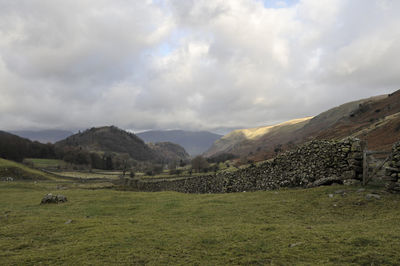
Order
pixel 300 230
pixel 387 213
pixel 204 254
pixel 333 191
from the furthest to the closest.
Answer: pixel 333 191
pixel 387 213
pixel 300 230
pixel 204 254

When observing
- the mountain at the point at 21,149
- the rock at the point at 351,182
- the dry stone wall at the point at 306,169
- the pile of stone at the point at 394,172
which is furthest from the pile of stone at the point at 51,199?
the mountain at the point at 21,149

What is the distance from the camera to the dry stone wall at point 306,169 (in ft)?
56.6

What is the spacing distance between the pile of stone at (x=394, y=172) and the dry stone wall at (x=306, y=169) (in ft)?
9.83

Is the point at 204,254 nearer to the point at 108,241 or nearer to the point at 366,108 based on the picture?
the point at 108,241

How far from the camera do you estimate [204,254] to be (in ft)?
25.5

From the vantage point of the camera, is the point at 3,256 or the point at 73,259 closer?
the point at 73,259

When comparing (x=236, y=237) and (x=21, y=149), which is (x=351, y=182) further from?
(x=21, y=149)

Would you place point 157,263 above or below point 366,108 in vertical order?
below

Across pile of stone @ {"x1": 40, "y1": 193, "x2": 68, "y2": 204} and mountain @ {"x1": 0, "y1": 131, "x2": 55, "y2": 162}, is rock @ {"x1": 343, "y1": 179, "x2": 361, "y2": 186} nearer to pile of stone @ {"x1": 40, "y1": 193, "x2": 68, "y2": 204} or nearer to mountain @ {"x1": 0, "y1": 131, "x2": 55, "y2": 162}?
pile of stone @ {"x1": 40, "y1": 193, "x2": 68, "y2": 204}

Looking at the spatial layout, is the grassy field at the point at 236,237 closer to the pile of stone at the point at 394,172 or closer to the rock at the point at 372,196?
the rock at the point at 372,196

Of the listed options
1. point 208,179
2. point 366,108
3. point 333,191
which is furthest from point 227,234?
point 366,108

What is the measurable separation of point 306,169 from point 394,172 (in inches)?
307

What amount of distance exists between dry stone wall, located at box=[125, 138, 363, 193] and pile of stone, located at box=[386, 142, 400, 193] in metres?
3.00

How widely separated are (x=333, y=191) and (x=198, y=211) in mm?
9199
